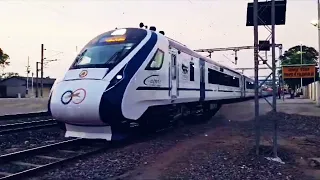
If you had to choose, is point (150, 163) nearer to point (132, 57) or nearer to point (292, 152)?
point (132, 57)

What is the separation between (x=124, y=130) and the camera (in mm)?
9938

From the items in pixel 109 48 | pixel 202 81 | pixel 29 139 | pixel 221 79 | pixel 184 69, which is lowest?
pixel 29 139

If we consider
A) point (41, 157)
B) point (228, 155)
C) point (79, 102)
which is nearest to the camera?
point (41, 157)

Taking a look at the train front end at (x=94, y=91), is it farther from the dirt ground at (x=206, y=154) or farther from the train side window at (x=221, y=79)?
the train side window at (x=221, y=79)

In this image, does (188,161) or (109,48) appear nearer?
(188,161)

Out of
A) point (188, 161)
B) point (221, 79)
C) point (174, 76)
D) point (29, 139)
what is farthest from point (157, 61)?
point (221, 79)

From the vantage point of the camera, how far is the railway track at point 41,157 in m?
6.92

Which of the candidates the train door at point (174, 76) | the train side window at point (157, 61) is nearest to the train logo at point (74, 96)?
the train side window at point (157, 61)

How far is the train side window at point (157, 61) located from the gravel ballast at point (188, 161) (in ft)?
6.87

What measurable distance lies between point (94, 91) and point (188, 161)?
9.36 ft

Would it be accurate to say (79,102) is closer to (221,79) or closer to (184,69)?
(184,69)

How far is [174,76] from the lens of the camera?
12.1 metres

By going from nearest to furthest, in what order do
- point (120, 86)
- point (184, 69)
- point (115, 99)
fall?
point (115, 99) < point (120, 86) < point (184, 69)

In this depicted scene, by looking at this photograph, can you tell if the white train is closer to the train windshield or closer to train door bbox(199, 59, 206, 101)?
the train windshield
